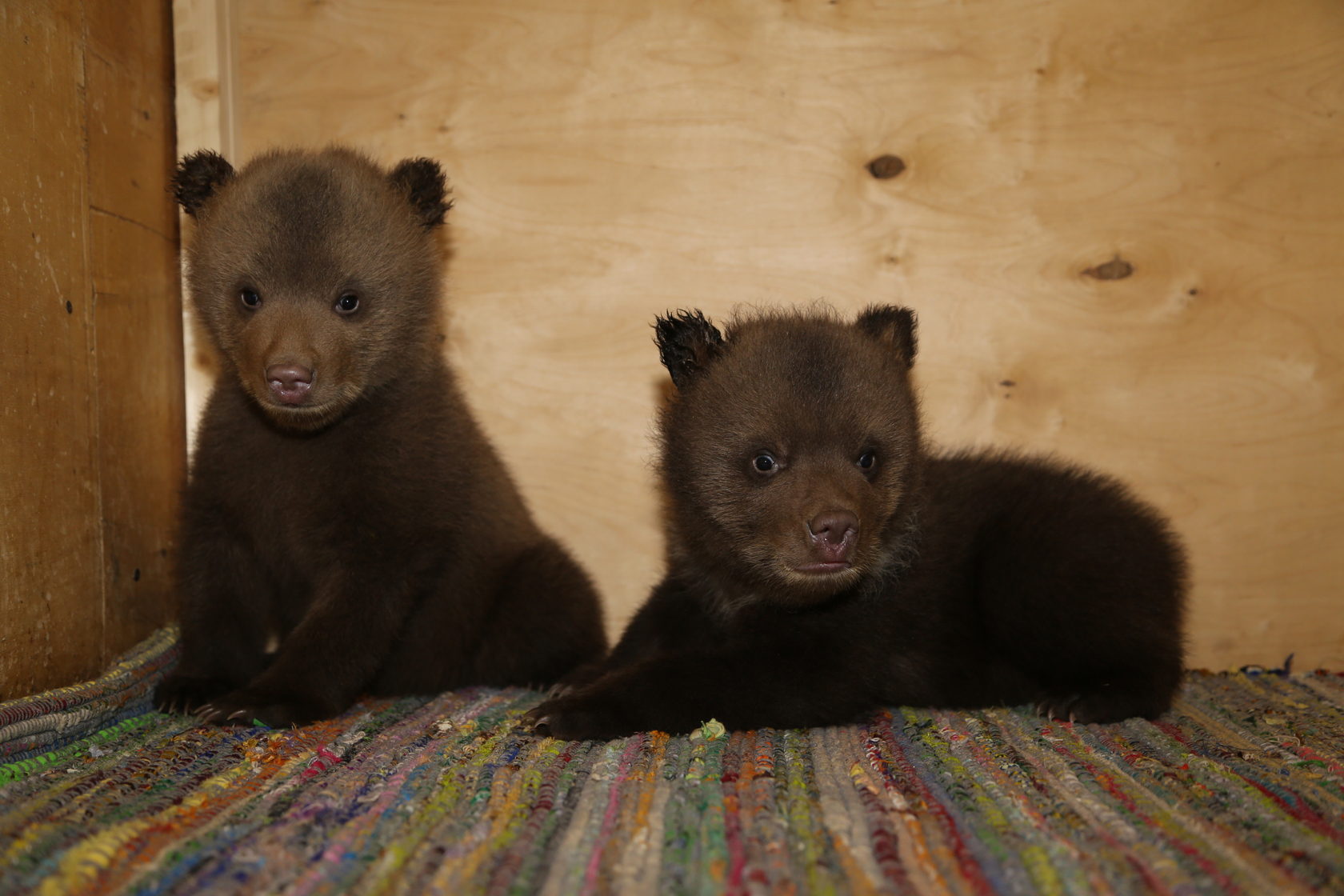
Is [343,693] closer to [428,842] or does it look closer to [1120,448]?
[428,842]

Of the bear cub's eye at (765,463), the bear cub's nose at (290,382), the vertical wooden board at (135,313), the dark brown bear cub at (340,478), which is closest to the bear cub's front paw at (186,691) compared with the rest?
the dark brown bear cub at (340,478)

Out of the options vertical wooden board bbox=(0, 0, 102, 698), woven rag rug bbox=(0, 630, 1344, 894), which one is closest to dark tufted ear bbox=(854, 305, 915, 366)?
woven rag rug bbox=(0, 630, 1344, 894)

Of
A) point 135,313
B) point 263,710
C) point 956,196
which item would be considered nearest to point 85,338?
point 135,313

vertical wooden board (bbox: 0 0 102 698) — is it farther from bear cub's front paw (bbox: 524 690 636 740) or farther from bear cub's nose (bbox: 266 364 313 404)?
bear cub's front paw (bbox: 524 690 636 740)

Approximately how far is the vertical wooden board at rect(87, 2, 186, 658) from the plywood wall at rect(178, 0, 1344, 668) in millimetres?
262

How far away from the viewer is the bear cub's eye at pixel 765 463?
154 inches

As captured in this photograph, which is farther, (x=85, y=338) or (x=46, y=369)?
(x=85, y=338)

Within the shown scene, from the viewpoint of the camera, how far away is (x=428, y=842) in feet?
8.43

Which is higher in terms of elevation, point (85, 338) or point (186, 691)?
point (85, 338)

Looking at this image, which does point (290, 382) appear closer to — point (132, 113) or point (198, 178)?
point (198, 178)

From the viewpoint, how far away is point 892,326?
4246 mm

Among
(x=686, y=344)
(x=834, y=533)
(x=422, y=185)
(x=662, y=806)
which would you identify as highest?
(x=422, y=185)

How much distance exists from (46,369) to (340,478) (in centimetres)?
113

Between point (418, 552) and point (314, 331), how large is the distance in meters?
0.96
